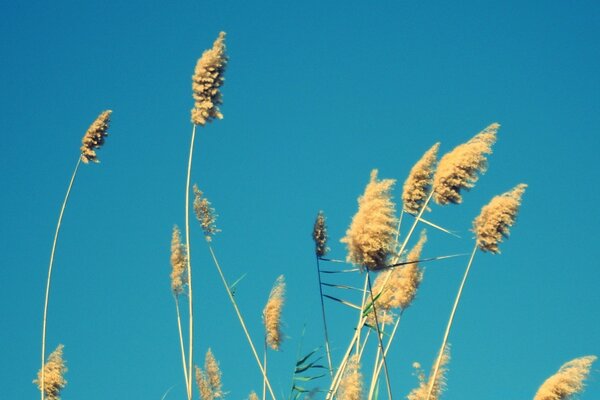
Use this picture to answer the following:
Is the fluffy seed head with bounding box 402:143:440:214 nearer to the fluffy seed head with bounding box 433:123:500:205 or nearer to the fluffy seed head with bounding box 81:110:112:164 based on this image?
the fluffy seed head with bounding box 433:123:500:205

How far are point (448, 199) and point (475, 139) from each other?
529mm

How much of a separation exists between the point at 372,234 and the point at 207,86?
72.7 inches

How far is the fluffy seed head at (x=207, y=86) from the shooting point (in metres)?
5.99

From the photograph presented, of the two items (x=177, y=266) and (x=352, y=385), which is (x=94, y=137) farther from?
(x=352, y=385)

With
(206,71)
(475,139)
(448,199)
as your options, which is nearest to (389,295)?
(448,199)

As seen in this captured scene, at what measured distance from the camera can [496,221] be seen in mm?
6352

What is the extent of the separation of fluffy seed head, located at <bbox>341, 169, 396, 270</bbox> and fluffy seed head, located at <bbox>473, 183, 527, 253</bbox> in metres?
1.43

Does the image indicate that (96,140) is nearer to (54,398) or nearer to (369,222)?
(54,398)

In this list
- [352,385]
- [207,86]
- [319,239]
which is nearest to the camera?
[352,385]

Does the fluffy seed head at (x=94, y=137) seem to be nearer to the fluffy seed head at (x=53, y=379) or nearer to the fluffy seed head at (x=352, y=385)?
the fluffy seed head at (x=53, y=379)

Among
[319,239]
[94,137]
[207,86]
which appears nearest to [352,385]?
[319,239]

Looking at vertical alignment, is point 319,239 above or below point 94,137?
below

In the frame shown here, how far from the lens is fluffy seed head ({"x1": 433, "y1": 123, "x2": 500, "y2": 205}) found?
6.38 meters

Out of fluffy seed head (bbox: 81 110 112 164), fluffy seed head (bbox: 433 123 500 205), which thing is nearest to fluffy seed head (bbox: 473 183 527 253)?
fluffy seed head (bbox: 433 123 500 205)
